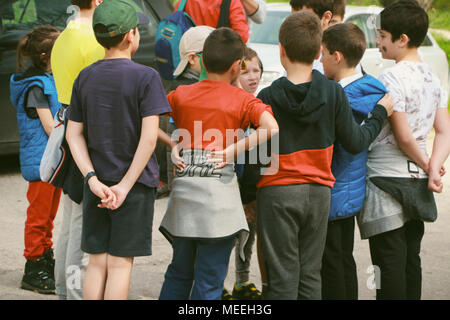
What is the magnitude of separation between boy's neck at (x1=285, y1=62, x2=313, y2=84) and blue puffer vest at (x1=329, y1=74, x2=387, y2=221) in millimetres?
297

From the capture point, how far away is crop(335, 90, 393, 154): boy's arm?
129 inches

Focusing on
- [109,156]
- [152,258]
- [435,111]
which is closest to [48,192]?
[152,258]

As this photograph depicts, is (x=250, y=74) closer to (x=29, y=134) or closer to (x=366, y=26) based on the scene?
(x=29, y=134)

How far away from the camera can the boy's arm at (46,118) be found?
420cm

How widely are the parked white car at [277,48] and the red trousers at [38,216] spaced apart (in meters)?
4.19

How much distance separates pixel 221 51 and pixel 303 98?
0.45 meters

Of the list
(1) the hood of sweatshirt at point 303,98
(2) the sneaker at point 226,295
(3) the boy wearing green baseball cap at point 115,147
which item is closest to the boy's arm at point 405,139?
(1) the hood of sweatshirt at point 303,98

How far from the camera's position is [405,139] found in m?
3.53

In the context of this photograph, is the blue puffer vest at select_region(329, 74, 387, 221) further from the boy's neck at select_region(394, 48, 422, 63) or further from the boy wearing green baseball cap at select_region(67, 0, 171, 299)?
Result: the boy wearing green baseball cap at select_region(67, 0, 171, 299)

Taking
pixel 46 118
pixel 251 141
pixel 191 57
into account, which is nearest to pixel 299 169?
pixel 251 141

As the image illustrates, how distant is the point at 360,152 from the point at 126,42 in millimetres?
1284

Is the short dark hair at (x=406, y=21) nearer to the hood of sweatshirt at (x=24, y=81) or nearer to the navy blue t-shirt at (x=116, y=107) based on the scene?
the navy blue t-shirt at (x=116, y=107)

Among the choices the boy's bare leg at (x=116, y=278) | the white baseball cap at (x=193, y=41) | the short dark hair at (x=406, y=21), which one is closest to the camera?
the boy's bare leg at (x=116, y=278)

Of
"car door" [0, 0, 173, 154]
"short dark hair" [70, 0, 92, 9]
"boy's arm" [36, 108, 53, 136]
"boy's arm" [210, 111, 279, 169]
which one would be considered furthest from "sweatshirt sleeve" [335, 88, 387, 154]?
"car door" [0, 0, 173, 154]
